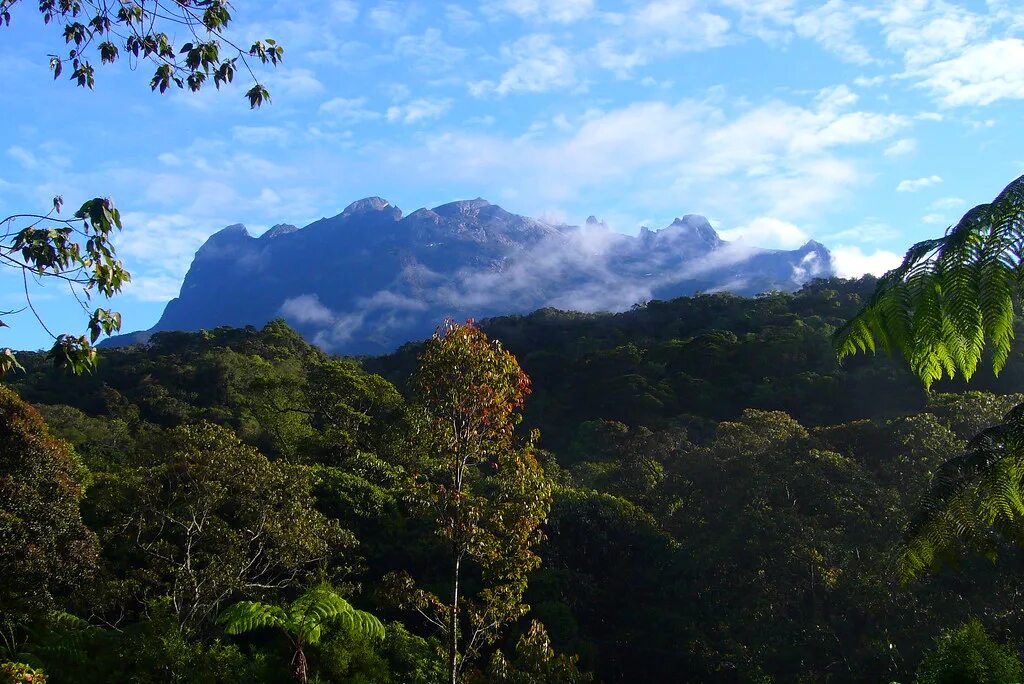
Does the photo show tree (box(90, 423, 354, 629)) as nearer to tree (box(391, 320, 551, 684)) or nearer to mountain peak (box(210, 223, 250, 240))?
tree (box(391, 320, 551, 684))

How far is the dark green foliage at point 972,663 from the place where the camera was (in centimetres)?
707

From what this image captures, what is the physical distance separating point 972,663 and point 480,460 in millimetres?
4951

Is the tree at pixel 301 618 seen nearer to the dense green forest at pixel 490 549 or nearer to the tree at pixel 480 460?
the dense green forest at pixel 490 549

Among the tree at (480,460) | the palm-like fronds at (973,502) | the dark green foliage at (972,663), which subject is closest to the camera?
the palm-like fronds at (973,502)

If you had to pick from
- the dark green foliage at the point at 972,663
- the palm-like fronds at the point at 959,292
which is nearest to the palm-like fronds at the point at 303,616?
the dark green foliage at the point at 972,663

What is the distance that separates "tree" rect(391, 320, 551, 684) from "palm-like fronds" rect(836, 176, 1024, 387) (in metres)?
4.35

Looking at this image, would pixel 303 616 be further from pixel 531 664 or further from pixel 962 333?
pixel 962 333

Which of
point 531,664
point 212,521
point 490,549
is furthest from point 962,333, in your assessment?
point 212,521

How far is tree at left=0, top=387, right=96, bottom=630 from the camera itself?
9555 mm

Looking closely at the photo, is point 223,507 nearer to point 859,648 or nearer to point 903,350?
point 859,648

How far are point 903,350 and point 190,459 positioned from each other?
35.9ft

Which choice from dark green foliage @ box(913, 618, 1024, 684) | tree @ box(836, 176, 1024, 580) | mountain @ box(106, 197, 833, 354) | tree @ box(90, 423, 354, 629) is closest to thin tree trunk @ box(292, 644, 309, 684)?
tree @ box(90, 423, 354, 629)

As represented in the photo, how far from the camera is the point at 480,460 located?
7945 mm

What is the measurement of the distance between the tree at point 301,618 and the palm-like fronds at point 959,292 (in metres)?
7.69
